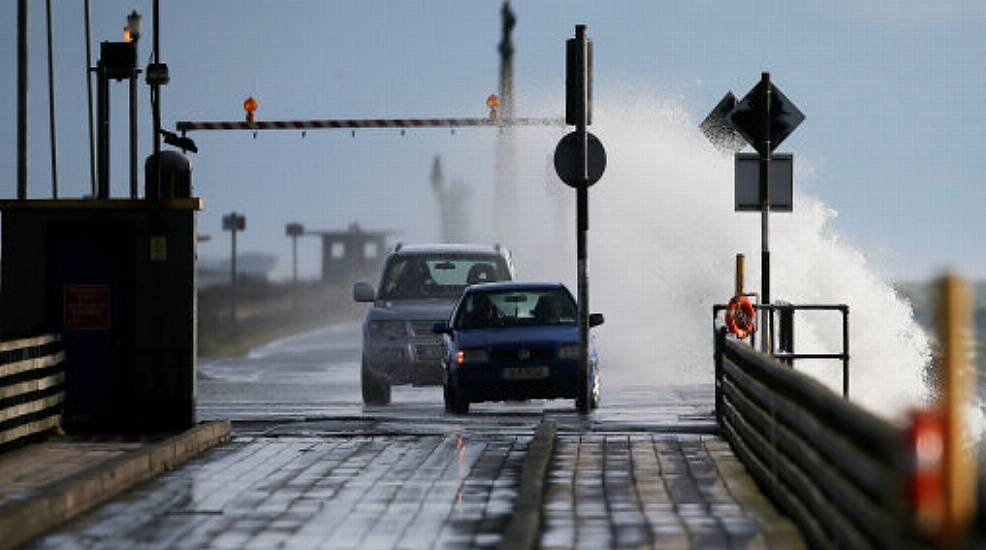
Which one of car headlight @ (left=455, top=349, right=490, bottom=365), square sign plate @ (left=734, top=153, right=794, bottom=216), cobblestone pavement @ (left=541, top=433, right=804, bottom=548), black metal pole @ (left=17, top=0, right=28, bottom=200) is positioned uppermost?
black metal pole @ (left=17, top=0, right=28, bottom=200)

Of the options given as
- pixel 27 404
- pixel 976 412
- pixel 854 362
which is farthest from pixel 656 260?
pixel 27 404

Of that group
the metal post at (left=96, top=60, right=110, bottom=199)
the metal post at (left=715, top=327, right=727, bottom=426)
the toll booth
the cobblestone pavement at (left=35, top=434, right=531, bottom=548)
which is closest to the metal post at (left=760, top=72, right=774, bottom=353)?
the metal post at (left=715, top=327, right=727, bottom=426)

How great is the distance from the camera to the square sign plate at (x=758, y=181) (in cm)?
2405

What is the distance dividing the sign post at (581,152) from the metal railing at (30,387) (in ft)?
18.9

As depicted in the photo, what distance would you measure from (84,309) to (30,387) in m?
1.55

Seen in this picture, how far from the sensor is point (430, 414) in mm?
25609

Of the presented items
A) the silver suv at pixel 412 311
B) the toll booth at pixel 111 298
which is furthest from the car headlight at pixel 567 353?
the toll booth at pixel 111 298

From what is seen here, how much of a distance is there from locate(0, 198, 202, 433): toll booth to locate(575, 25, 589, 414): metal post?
4.64 m

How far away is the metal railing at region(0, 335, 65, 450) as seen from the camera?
734 inches

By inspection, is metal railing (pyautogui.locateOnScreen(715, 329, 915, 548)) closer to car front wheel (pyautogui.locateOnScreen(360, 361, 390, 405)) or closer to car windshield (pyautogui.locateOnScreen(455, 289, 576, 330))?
car windshield (pyautogui.locateOnScreen(455, 289, 576, 330))

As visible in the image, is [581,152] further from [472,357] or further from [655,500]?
[655,500]

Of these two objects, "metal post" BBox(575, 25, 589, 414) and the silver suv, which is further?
the silver suv

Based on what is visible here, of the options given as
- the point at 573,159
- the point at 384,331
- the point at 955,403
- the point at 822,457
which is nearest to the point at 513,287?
the point at 384,331

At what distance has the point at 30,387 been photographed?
63.7ft
